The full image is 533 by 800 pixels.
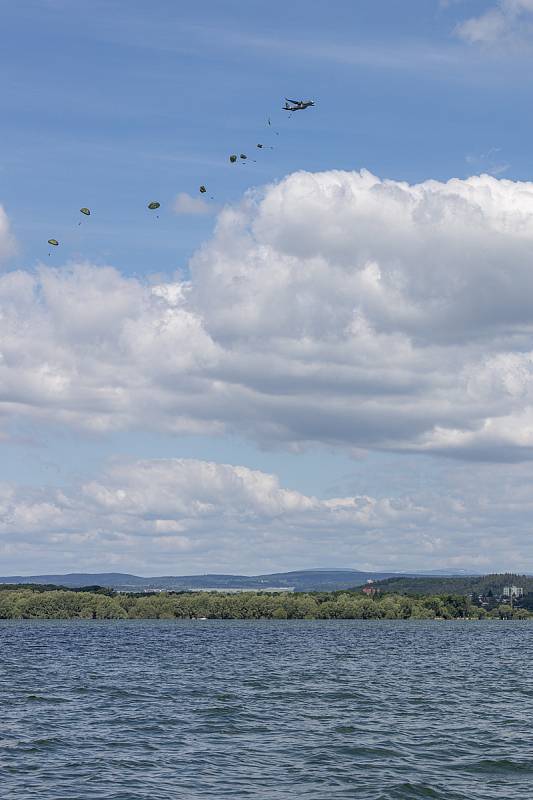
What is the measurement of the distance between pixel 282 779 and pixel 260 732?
45.1ft

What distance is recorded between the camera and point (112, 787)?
46.8 meters

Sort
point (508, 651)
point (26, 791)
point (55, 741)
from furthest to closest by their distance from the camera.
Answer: point (508, 651), point (55, 741), point (26, 791)

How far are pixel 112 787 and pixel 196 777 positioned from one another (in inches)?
168

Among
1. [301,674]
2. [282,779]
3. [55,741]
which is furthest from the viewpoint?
[301,674]

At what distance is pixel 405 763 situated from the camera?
5350 centimetres

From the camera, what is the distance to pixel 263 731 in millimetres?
62875

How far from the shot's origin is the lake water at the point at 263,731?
47812 millimetres

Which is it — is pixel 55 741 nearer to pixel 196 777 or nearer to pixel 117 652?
pixel 196 777

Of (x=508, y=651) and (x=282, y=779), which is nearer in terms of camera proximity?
(x=282, y=779)

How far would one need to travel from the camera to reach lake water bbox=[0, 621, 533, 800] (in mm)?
47812

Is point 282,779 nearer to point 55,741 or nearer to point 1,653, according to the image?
point 55,741


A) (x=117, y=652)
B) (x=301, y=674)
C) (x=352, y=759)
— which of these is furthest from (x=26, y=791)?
(x=117, y=652)

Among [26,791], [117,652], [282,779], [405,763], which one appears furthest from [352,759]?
[117,652]

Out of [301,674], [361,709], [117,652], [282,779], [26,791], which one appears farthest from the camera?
[117,652]
